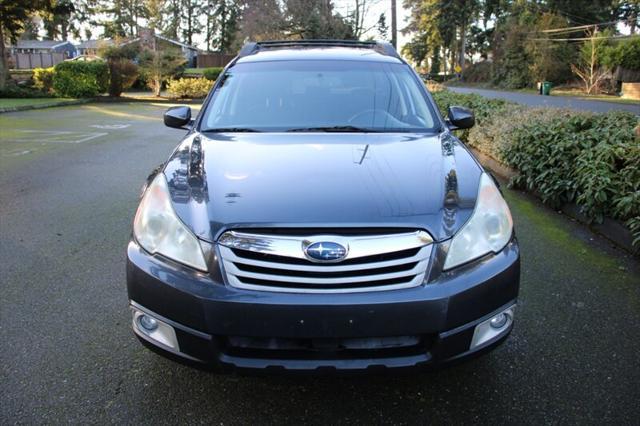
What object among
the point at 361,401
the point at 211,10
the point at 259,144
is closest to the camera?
the point at 361,401

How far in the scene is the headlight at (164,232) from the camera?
2119mm

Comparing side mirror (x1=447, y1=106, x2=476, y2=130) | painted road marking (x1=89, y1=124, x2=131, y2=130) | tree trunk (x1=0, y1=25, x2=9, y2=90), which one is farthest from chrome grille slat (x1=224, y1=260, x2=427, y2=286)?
tree trunk (x1=0, y1=25, x2=9, y2=90)

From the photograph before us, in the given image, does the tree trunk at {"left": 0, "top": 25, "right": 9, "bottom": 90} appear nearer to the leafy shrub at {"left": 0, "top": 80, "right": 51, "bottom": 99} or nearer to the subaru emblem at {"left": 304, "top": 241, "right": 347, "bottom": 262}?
the leafy shrub at {"left": 0, "top": 80, "right": 51, "bottom": 99}

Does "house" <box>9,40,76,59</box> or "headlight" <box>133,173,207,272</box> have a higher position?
"house" <box>9,40,76,59</box>

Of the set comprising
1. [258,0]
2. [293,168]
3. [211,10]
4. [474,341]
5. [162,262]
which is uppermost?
[211,10]

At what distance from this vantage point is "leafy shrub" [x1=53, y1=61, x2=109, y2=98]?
22.7 meters

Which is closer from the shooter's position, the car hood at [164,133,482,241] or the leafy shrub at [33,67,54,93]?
the car hood at [164,133,482,241]

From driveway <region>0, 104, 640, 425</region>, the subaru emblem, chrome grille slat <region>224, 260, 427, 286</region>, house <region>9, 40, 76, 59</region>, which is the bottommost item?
Result: driveway <region>0, 104, 640, 425</region>

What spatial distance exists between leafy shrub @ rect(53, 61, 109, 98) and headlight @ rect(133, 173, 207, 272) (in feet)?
75.6

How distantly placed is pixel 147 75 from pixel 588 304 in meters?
25.7

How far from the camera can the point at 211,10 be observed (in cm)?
6400

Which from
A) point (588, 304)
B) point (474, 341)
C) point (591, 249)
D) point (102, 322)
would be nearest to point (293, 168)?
point (474, 341)

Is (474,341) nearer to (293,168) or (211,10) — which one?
(293,168)

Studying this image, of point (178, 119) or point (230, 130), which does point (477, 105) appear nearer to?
point (178, 119)
